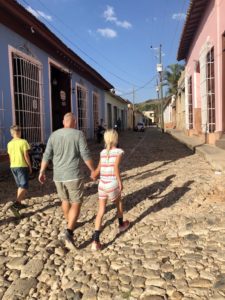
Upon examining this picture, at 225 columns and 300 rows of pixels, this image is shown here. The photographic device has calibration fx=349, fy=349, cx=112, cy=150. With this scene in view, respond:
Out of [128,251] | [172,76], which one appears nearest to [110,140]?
[128,251]

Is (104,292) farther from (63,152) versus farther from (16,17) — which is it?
(16,17)

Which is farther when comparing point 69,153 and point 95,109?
point 95,109

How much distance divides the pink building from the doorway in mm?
5603

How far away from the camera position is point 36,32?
10.4 meters

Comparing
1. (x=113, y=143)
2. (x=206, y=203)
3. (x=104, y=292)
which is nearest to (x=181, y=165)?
(x=206, y=203)

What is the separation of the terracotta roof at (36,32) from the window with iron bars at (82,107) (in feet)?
4.44

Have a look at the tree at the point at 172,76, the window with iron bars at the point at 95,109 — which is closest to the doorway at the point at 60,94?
the window with iron bars at the point at 95,109

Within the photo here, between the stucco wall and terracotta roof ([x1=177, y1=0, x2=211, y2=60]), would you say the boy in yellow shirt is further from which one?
terracotta roof ([x1=177, y1=0, x2=211, y2=60])

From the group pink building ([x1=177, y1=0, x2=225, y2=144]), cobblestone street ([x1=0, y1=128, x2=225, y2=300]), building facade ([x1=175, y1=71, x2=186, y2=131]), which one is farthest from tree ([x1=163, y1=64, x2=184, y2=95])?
cobblestone street ([x1=0, y1=128, x2=225, y2=300])

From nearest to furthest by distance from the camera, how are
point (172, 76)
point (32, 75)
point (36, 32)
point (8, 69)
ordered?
point (8, 69)
point (36, 32)
point (32, 75)
point (172, 76)

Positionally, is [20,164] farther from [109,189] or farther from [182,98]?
[182,98]

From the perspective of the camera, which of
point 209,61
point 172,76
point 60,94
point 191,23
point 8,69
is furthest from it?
point 172,76

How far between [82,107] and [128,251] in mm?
14562

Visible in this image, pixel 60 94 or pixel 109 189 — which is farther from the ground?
pixel 60 94
